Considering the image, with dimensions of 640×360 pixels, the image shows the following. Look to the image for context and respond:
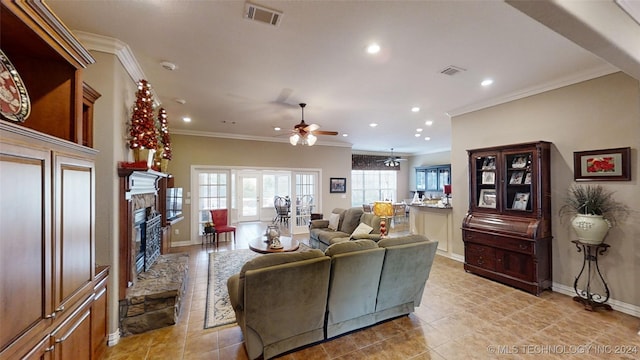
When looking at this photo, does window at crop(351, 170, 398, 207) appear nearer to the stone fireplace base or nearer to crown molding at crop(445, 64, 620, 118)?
crown molding at crop(445, 64, 620, 118)

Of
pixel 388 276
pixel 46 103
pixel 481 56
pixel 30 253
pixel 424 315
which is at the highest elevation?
pixel 481 56

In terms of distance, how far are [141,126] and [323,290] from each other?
2.69m

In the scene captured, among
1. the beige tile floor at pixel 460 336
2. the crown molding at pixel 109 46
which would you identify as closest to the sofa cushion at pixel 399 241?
the beige tile floor at pixel 460 336

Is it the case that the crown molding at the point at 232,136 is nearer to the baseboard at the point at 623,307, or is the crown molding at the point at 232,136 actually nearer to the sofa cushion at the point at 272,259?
the sofa cushion at the point at 272,259

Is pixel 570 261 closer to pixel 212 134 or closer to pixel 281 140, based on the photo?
pixel 281 140

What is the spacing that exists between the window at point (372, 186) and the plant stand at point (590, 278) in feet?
26.3

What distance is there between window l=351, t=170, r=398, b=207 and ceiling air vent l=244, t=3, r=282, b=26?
9.14 metres

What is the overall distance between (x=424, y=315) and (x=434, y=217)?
2.88m

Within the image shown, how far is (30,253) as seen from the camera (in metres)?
1.24

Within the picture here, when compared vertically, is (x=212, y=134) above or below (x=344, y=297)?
above

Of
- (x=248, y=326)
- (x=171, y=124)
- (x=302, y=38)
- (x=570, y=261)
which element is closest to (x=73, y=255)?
(x=248, y=326)

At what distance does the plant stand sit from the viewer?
122 inches

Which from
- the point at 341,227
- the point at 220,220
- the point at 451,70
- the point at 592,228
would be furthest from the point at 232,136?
the point at 592,228

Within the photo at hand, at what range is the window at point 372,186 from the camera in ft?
37.1
